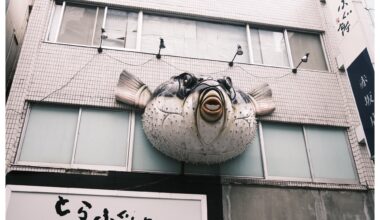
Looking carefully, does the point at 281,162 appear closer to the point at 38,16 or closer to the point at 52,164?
the point at 52,164

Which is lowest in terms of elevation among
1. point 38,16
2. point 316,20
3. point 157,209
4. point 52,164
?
point 157,209

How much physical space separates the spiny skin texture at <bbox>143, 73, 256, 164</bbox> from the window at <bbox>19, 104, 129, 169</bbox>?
2.99 ft

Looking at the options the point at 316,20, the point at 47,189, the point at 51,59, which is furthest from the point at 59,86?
the point at 316,20

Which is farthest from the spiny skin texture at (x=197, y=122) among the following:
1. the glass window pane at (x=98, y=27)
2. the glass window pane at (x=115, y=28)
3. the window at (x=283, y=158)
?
the glass window pane at (x=98, y=27)

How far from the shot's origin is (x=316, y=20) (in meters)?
9.73

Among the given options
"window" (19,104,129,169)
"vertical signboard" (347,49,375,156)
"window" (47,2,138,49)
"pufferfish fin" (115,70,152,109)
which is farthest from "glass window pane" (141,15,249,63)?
"vertical signboard" (347,49,375,156)

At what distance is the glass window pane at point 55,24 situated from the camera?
804cm

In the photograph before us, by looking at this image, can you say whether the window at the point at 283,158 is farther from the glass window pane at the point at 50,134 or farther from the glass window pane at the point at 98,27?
the glass window pane at the point at 98,27

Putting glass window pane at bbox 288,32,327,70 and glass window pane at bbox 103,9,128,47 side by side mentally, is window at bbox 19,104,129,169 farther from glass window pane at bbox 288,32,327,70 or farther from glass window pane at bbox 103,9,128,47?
glass window pane at bbox 288,32,327,70

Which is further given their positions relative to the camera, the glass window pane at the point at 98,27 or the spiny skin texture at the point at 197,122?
the glass window pane at the point at 98,27

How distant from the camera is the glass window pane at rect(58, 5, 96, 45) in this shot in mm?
8117

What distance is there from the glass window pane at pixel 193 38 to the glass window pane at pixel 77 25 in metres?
1.34

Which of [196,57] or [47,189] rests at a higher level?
[196,57]

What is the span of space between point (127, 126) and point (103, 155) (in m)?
0.82
